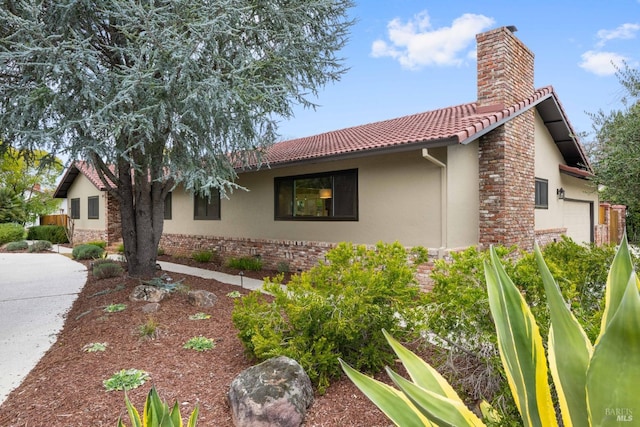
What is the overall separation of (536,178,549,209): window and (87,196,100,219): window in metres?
18.4

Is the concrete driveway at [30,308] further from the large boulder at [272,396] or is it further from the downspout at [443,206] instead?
the downspout at [443,206]

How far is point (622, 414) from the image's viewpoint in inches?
40.3

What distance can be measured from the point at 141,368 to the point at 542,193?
11106mm

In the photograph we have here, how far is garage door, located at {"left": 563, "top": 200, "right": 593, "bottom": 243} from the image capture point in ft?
43.3

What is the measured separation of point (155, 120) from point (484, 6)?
8.58 meters

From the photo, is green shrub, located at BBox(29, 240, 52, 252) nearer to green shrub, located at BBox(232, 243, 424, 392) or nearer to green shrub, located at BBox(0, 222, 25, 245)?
green shrub, located at BBox(0, 222, 25, 245)

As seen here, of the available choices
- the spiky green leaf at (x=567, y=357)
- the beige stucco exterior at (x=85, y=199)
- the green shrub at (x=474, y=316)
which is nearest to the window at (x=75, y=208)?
the beige stucco exterior at (x=85, y=199)

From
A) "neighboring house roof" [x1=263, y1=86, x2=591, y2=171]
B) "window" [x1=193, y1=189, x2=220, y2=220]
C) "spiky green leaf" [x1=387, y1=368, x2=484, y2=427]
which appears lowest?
"spiky green leaf" [x1=387, y1=368, x2=484, y2=427]

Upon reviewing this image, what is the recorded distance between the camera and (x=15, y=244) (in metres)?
17.6

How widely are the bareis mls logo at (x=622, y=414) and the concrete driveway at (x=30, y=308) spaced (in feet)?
15.0

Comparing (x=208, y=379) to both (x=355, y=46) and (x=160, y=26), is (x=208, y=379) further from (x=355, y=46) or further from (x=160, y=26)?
(x=355, y=46)

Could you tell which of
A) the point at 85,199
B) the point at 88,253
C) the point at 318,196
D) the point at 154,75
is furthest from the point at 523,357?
the point at 85,199

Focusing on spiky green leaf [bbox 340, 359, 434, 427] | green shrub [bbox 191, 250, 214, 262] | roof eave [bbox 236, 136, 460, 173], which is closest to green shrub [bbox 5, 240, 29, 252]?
green shrub [bbox 191, 250, 214, 262]

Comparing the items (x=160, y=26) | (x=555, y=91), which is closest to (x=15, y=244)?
(x=160, y=26)
